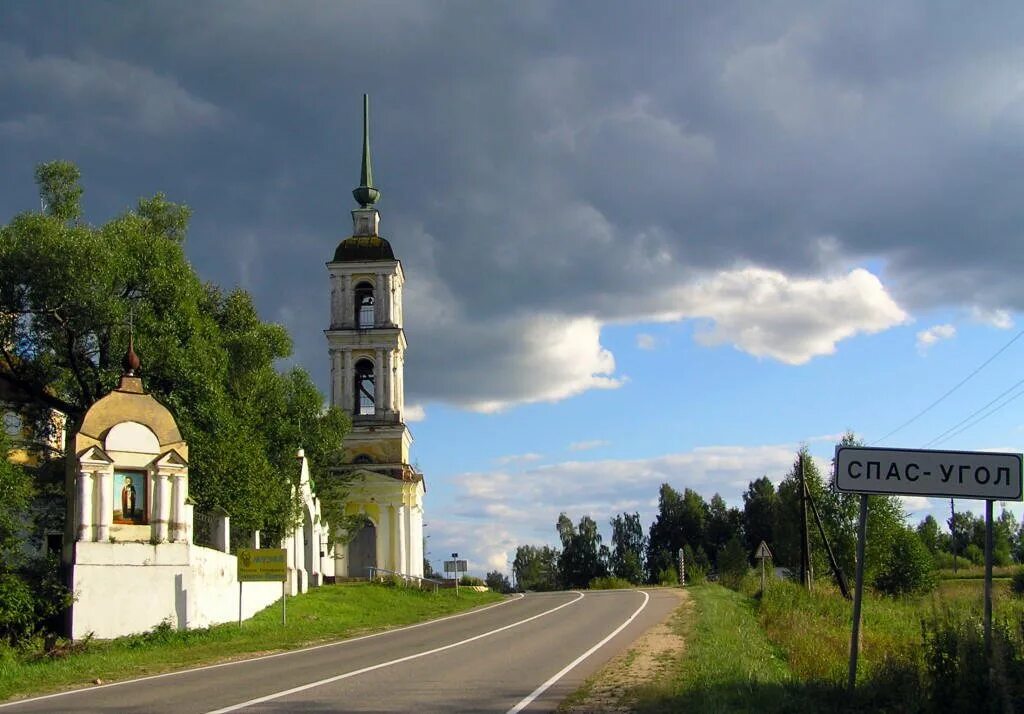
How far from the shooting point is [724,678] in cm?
1395

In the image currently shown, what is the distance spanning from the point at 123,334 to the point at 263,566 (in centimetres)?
798

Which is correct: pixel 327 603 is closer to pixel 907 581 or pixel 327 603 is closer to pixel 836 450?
pixel 836 450

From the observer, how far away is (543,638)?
2364 cm

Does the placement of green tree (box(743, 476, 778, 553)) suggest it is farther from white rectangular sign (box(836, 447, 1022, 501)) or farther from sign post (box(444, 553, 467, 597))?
white rectangular sign (box(836, 447, 1022, 501))

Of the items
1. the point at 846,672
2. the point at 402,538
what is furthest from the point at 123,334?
the point at 402,538

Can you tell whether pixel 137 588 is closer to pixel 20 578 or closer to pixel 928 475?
pixel 20 578

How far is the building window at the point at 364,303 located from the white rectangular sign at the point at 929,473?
53.9 meters

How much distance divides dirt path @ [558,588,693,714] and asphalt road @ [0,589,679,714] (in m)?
0.31

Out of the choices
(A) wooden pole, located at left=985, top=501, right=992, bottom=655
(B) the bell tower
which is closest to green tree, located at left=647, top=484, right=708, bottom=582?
(B) the bell tower

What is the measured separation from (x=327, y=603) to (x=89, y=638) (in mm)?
13591

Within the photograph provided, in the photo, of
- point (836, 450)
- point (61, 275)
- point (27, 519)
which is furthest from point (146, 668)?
point (61, 275)

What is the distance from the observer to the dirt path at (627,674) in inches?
508

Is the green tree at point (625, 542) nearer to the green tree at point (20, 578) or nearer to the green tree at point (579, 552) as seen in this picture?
the green tree at point (579, 552)

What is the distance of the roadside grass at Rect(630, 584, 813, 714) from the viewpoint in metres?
11.9
